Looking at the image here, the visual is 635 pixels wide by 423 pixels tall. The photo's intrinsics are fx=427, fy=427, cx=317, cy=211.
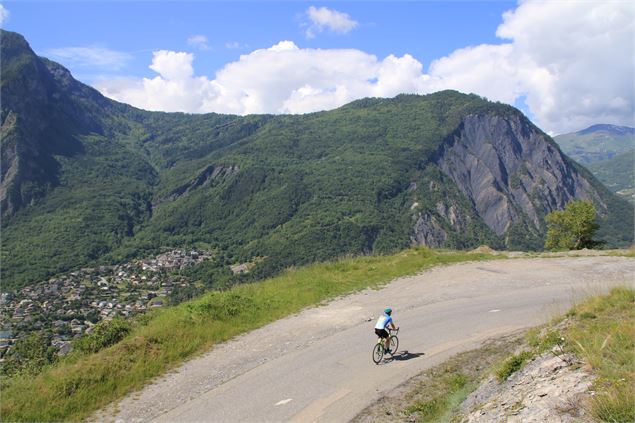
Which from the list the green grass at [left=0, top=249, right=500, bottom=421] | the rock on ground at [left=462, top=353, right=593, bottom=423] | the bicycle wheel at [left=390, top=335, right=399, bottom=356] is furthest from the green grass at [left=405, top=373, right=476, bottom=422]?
the green grass at [left=0, top=249, right=500, bottom=421]

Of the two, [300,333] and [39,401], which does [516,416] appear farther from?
[39,401]

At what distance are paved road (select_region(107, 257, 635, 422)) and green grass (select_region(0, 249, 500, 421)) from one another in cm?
71

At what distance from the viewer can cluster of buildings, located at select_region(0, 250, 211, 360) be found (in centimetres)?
6047

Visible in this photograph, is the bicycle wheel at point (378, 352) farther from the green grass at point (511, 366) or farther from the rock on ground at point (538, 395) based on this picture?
the green grass at point (511, 366)

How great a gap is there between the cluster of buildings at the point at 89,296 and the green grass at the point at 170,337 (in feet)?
103

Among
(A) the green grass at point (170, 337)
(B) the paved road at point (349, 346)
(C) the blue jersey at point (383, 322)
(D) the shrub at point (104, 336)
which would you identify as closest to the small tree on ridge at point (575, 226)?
(B) the paved road at point (349, 346)

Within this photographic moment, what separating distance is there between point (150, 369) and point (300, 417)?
16.5ft

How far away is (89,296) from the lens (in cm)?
10056

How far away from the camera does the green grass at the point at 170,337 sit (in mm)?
10465

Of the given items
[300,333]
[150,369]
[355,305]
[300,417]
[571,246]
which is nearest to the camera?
[300,417]

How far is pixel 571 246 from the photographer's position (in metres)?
37.4

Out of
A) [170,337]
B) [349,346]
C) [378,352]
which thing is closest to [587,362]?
[378,352]

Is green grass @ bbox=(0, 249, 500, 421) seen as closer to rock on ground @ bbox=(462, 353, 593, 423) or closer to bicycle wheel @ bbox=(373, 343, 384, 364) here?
bicycle wheel @ bbox=(373, 343, 384, 364)

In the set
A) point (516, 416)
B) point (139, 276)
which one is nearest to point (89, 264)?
point (139, 276)
